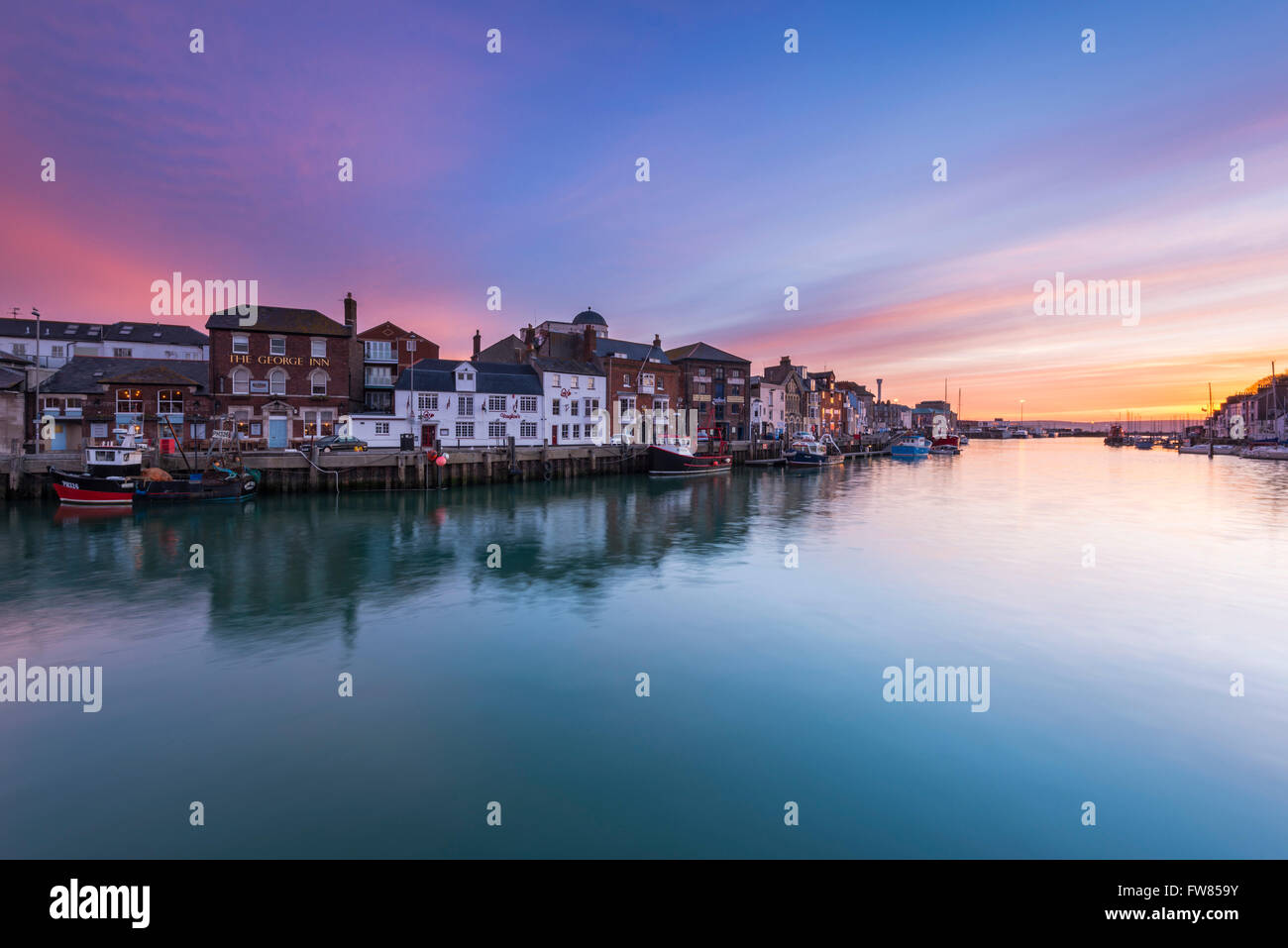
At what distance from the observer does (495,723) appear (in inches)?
396

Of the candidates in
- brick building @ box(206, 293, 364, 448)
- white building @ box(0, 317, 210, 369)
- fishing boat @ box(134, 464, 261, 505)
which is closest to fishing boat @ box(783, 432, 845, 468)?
brick building @ box(206, 293, 364, 448)

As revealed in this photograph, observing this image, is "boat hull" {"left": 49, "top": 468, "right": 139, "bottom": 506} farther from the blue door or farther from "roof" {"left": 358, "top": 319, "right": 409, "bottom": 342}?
"roof" {"left": 358, "top": 319, "right": 409, "bottom": 342}

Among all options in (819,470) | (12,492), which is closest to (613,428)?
(819,470)

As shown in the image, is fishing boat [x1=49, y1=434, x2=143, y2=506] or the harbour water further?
fishing boat [x1=49, y1=434, x2=143, y2=506]

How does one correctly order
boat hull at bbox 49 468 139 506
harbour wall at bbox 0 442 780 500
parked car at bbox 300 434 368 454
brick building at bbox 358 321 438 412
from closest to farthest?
boat hull at bbox 49 468 139 506, harbour wall at bbox 0 442 780 500, parked car at bbox 300 434 368 454, brick building at bbox 358 321 438 412

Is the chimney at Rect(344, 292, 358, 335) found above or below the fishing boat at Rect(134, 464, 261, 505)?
above

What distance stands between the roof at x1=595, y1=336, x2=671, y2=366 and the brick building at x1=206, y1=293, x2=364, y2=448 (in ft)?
88.4

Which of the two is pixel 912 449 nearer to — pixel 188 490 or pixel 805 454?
pixel 805 454

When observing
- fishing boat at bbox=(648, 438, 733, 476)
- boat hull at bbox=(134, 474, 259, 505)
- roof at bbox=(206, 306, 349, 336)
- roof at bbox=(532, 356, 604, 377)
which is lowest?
boat hull at bbox=(134, 474, 259, 505)

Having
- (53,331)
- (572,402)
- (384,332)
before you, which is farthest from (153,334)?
(572,402)

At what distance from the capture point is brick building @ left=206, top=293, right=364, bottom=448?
45750 mm

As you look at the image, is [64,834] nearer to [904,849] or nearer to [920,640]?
[904,849]

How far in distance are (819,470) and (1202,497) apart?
33512 mm
